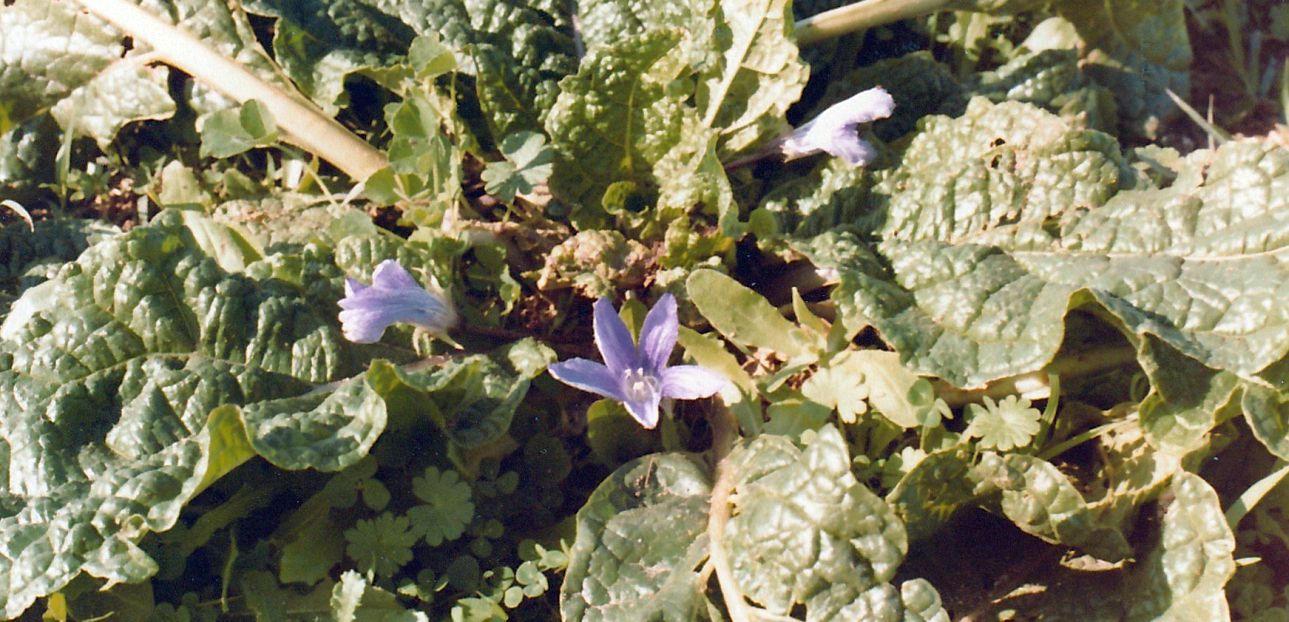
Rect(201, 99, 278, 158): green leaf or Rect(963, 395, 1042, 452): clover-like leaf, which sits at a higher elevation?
Rect(201, 99, 278, 158): green leaf

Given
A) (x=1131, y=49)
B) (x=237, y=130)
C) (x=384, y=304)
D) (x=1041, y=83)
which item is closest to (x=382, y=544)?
(x=384, y=304)

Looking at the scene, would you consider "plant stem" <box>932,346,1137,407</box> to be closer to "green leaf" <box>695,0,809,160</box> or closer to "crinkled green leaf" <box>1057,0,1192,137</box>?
"green leaf" <box>695,0,809,160</box>

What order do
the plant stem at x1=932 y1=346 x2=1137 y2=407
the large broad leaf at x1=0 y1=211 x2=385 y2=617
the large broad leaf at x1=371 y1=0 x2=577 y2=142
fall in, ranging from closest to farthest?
the large broad leaf at x1=0 y1=211 x2=385 y2=617 → the plant stem at x1=932 y1=346 x2=1137 y2=407 → the large broad leaf at x1=371 y1=0 x2=577 y2=142

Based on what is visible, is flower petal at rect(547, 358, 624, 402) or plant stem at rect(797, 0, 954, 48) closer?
flower petal at rect(547, 358, 624, 402)

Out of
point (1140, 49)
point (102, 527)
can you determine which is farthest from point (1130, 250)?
point (102, 527)

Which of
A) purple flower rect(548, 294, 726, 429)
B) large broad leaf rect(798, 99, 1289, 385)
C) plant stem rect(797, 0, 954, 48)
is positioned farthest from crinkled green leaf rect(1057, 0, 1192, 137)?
purple flower rect(548, 294, 726, 429)

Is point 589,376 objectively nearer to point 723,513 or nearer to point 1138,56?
point 723,513

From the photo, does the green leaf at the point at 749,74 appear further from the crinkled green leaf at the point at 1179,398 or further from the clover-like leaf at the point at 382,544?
the clover-like leaf at the point at 382,544
